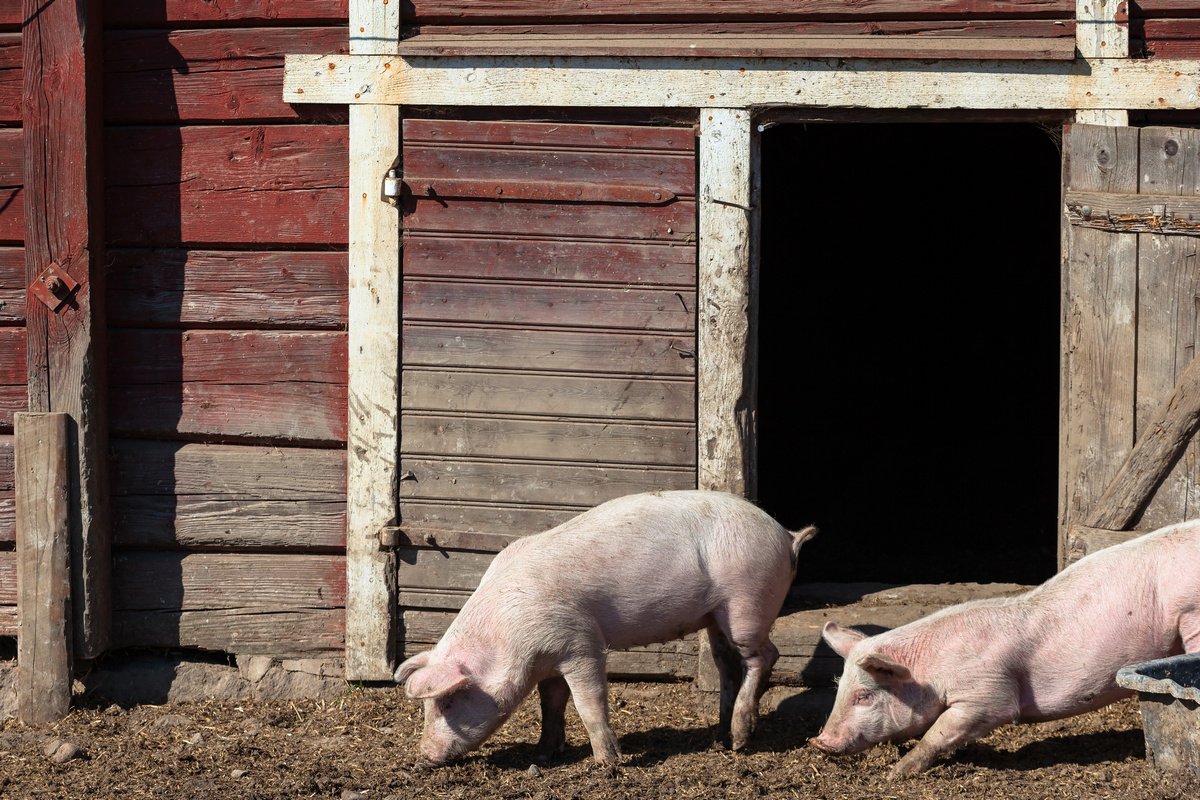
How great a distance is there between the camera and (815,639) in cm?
478

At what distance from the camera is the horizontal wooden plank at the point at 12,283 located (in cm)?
486

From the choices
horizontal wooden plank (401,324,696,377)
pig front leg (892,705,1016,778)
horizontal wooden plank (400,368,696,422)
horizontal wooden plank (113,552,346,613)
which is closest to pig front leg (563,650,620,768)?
pig front leg (892,705,1016,778)

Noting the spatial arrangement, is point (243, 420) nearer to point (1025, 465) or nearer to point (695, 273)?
point (695, 273)

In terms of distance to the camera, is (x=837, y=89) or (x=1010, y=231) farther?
(x=1010, y=231)

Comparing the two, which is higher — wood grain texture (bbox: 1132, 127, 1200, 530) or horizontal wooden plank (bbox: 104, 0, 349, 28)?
horizontal wooden plank (bbox: 104, 0, 349, 28)

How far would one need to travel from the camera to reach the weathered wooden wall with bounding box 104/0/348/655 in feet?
15.7

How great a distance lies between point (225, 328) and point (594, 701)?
213 centimetres

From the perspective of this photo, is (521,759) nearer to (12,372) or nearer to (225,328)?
(225,328)

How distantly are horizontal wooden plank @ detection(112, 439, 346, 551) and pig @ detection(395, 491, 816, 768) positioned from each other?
38.8 inches

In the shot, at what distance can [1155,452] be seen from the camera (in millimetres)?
4391

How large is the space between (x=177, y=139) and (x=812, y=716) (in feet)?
11.1

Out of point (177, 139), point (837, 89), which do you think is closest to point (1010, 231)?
point (837, 89)

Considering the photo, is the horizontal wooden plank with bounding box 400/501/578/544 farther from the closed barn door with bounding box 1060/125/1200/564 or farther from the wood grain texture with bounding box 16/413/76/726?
the closed barn door with bounding box 1060/125/1200/564

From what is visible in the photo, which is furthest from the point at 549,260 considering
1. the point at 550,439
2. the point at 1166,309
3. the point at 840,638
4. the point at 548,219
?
the point at 1166,309
